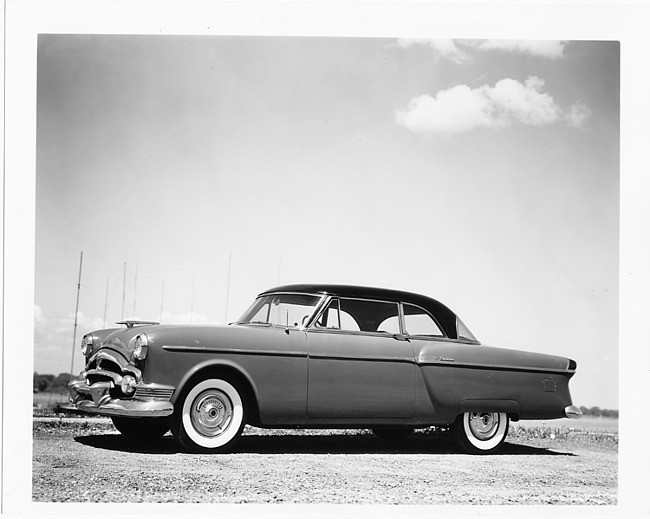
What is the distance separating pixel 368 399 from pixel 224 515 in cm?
188

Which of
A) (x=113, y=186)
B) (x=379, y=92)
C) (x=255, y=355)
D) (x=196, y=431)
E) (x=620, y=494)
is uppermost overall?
(x=379, y=92)

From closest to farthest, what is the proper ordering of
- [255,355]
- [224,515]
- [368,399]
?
1. [224,515]
2. [255,355]
3. [368,399]

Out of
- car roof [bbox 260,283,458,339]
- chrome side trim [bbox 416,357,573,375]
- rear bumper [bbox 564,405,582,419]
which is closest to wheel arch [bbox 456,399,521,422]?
chrome side trim [bbox 416,357,573,375]

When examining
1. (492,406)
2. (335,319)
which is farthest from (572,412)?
(335,319)

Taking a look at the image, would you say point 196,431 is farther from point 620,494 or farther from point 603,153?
point 603,153

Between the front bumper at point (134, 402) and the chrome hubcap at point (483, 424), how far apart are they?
3470 mm

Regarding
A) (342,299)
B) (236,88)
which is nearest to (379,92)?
(236,88)

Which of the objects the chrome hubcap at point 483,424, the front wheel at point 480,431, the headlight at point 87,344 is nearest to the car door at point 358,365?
the front wheel at point 480,431

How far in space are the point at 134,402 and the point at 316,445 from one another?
2.46 m

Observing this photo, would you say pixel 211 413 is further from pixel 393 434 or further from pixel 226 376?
pixel 393 434

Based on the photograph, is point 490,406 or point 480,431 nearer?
point 490,406

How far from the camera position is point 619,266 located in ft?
29.8

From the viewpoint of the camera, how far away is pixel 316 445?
8883 millimetres

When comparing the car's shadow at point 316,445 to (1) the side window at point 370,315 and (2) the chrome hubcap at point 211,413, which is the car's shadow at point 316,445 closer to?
(2) the chrome hubcap at point 211,413
